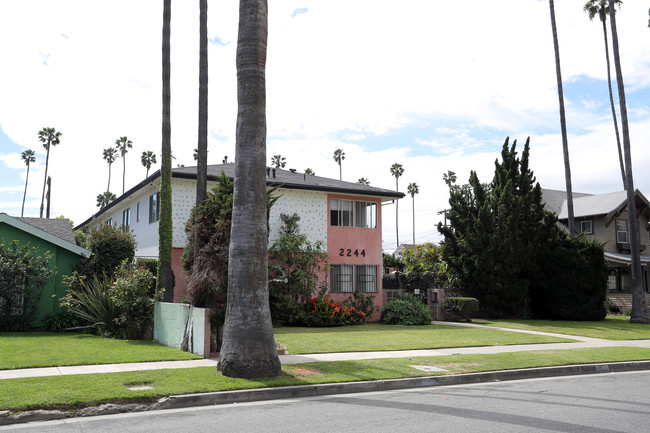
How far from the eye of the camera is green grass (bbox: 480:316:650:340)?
19188 millimetres

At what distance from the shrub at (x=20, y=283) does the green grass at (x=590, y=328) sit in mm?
17401

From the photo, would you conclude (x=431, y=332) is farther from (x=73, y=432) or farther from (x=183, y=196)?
(x=73, y=432)

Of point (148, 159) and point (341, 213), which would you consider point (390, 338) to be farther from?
point (148, 159)

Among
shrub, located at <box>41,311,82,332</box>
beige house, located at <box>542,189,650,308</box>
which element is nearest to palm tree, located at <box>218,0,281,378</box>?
shrub, located at <box>41,311,82,332</box>

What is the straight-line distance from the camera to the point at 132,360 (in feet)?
37.4

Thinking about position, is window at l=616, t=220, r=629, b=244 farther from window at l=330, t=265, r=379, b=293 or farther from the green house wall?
the green house wall

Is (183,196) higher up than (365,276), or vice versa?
(183,196)

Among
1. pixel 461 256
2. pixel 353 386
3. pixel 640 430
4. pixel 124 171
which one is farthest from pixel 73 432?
pixel 124 171

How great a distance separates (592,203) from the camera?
37.6 meters

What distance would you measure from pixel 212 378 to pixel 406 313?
48.2 feet

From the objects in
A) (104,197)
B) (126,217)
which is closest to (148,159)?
(104,197)

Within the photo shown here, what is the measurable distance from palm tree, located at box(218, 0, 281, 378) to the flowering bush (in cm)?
1124

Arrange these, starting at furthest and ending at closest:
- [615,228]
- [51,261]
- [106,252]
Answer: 1. [615,228]
2. [106,252]
3. [51,261]

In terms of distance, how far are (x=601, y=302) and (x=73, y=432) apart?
991 inches
